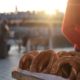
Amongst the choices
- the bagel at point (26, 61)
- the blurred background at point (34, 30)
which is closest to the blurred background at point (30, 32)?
the blurred background at point (34, 30)

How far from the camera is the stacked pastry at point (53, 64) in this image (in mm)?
504

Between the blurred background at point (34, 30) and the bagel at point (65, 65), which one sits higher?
the bagel at point (65, 65)

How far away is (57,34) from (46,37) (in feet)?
0.84

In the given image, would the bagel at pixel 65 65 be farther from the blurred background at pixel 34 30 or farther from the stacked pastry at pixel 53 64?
the blurred background at pixel 34 30

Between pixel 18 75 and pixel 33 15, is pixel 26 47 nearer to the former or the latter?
pixel 33 15

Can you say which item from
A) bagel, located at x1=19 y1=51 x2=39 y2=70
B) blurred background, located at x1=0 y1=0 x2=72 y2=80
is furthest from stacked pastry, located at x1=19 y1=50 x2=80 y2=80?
blurred background, located at x1=0 y1=0 x2=72 y2=80

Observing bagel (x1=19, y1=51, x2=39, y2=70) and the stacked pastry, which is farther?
bagel (x1=19, y1=51, x2=39, y2=70)

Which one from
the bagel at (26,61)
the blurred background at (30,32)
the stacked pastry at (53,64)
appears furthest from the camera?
the blurred background at (30,32)

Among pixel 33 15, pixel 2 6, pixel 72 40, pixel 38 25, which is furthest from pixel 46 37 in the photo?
pixel 72 40

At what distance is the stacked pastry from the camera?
0.50 meters

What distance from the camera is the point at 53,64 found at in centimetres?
55

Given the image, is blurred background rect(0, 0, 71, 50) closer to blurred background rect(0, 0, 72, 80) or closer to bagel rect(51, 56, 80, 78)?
blurred background rect(0, 0, 72, 80)

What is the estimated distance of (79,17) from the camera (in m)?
0.64

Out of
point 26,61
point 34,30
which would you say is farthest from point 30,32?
point 26,61
